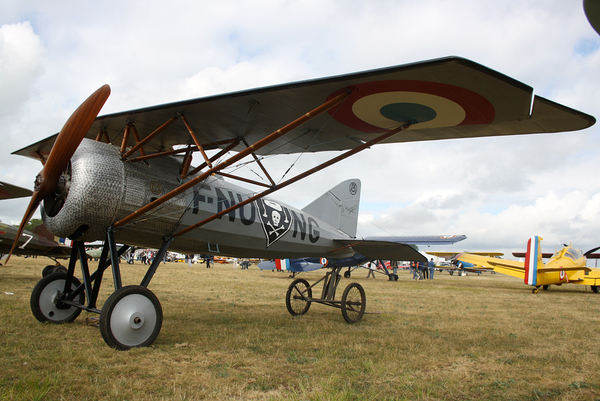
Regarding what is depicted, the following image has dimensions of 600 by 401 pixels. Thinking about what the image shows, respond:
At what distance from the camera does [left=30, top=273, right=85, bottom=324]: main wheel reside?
6.33 metres

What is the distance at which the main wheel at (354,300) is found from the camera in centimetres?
804

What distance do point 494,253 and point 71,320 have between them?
53.3 meters

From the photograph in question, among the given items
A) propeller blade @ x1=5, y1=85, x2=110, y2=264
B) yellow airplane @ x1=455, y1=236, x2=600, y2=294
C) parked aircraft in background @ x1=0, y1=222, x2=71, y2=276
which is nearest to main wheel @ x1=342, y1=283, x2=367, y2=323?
propeller blade @ x1=5, y1=85, x2=110, y2=264

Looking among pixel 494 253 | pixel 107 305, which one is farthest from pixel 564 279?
pixel 494 253

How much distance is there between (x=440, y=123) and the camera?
5.99m

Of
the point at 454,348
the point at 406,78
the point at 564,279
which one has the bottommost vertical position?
the point at 454,348

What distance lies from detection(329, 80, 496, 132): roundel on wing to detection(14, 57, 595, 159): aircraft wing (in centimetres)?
1

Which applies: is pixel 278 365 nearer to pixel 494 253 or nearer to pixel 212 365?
pixel 212 365

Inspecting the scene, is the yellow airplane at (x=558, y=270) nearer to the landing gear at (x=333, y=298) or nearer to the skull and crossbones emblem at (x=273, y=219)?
the landing gear at (x=333, y=298)

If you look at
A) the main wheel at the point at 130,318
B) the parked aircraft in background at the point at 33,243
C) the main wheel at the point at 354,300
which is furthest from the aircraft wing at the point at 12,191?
the main wheel at the point at 354,300

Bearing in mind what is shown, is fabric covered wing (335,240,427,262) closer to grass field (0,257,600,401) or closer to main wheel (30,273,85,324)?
grass field (0,257,600,401)

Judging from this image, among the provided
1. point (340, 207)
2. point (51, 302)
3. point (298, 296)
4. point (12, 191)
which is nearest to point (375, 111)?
point (298, 296)

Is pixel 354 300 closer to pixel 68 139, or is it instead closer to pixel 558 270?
pixel 68 139

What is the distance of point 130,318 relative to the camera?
488cm
